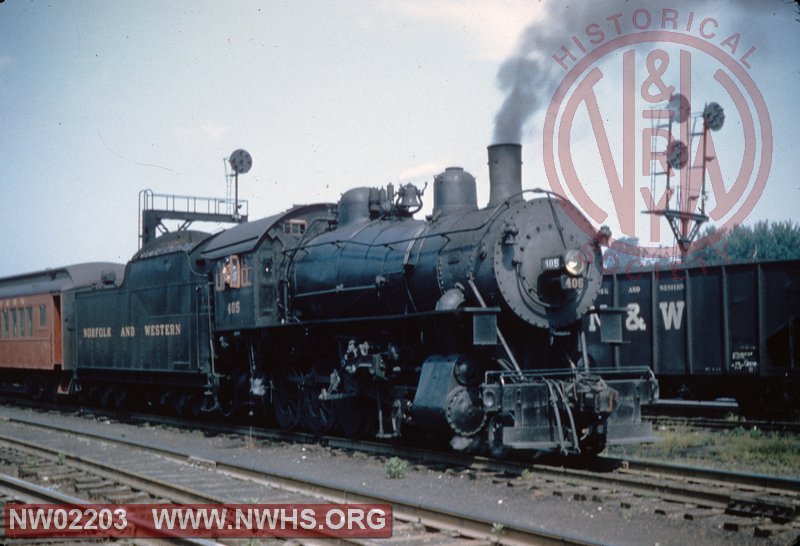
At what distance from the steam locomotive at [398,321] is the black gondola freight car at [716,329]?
4.48 meters

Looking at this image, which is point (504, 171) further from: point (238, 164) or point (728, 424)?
point (238, 164)

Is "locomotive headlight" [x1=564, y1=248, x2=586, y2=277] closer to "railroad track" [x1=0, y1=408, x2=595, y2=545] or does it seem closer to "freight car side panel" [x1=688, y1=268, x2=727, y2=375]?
"railroad track" [x1=0, y1=408, x2=595, y2=545]

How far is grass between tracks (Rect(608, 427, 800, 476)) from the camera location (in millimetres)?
10672

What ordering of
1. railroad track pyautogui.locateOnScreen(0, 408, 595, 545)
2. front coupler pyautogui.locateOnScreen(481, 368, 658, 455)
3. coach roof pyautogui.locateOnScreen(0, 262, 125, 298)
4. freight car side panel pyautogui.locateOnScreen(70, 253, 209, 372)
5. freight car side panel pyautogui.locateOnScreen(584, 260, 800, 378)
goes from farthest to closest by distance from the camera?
coach roof pyautogui.locateOnScreen(0, 262, 125, 298), freight car side panel pyautogui.locateOnScreen(70, 253, 209, 372), freight car side panel pyautogui.locateOnScreen(584, 260, 800, 378), front coupler pyautogui.locateOnScreen(481, 368, 658, 455), railroad track pyautogui.locateOnScreen(0, 408, 595, 545)

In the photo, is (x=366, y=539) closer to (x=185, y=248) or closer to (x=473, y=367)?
(x=473, y=367)

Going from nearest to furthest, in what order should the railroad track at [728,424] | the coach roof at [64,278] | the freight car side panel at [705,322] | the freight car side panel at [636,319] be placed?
1. the railroad track at [728,424]
2. the freight car side panel at [705,322]
3. the freight car side panel at [636,319]
4. the coach roof at [64,278]

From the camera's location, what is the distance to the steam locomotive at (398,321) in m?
10.4

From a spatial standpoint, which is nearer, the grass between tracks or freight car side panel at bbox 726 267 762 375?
the grass between tracks

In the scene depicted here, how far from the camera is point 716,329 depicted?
645 inches

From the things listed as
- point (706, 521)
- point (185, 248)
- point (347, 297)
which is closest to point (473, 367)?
point (347, 297)

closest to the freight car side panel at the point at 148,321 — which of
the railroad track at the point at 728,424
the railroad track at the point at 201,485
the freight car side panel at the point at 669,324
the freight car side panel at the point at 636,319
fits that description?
the railroad track at the point at 201,485
